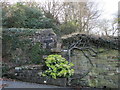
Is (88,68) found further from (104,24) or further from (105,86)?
(104,24)

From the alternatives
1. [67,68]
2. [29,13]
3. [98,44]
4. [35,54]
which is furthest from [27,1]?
[67,68]

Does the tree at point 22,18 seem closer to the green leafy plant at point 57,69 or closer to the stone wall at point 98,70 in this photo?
the green leafy plant at point 57,69

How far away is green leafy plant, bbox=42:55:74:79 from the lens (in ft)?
10.8

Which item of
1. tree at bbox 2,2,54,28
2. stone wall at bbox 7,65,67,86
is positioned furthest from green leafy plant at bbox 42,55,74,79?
tree at bbox 2,2,54,28

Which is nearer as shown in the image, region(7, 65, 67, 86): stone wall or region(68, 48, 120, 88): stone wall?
region(7, 65, 67, 86): stone wall

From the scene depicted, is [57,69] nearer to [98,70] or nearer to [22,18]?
[98,70]

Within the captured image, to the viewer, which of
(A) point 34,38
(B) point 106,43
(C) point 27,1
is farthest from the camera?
(C) point 27,1

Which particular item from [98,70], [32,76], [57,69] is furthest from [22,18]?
[98,70]

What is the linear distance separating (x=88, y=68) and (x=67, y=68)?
0.89 metres

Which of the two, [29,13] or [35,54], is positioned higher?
[29,13]

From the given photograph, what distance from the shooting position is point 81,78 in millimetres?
3486

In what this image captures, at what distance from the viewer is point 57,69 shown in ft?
11.3

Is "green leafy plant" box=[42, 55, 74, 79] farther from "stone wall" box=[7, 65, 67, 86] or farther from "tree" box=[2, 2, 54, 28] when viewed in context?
"tree" box=[2, 2, 54, 28]

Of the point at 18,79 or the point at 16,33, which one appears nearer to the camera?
the point at 18,79
